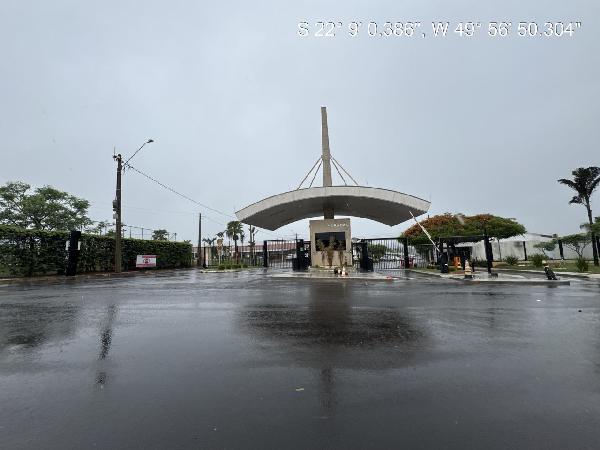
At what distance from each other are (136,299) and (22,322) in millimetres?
3631

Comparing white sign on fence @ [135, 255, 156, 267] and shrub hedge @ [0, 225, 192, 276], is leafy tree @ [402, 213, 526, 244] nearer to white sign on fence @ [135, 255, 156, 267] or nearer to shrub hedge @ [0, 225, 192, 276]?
shrub hedge @ [0, 225, 192, 276]

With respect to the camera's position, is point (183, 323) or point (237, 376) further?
point (183, 323)

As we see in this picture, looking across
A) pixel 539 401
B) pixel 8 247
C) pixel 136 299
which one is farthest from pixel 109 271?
pixel 539 401

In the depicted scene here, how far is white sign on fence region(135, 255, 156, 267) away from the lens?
119 feet

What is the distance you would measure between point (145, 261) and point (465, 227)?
40.4 meters

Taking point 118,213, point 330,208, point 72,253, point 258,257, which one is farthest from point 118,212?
point 258,257

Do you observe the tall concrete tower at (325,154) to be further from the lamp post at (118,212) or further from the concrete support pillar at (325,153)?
the lamp post at (118,212)

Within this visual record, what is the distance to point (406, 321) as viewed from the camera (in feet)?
22.4

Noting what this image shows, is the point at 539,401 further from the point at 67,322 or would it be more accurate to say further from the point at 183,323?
the point at 67,322

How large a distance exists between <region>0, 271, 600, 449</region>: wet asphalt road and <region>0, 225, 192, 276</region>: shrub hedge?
832 inches

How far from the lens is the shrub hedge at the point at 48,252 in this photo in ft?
75.8

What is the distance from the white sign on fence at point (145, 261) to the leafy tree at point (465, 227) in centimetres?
2996

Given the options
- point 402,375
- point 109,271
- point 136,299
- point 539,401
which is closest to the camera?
point 539,401

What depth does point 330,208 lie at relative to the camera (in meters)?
30.8
